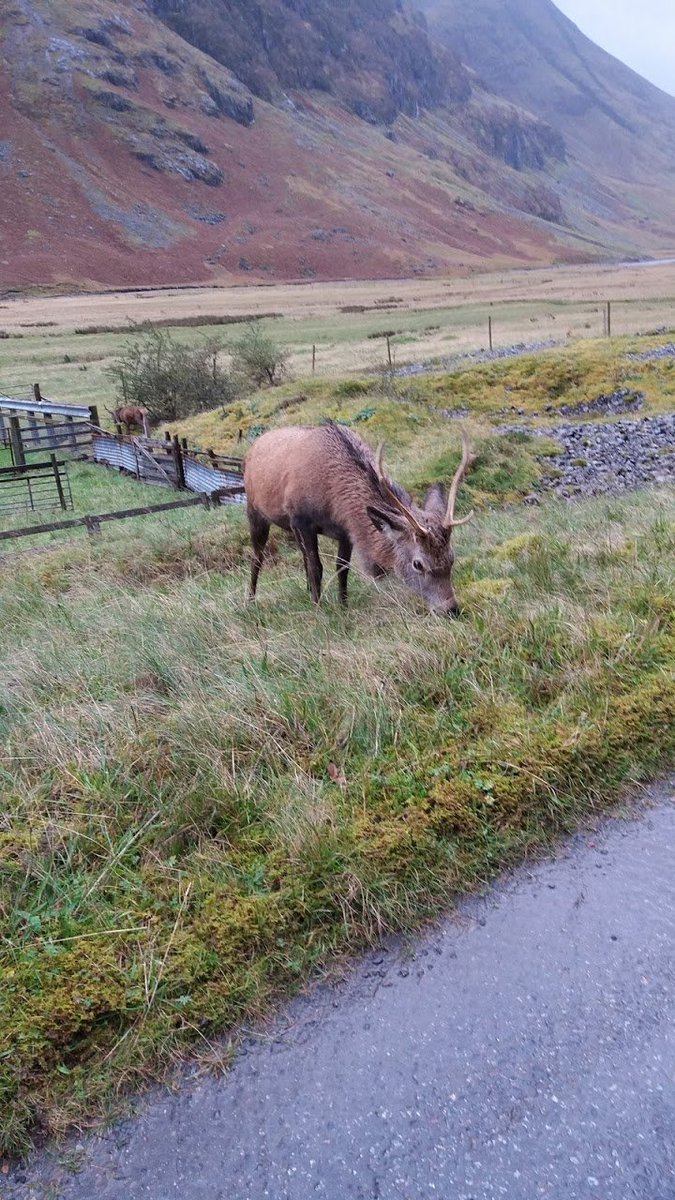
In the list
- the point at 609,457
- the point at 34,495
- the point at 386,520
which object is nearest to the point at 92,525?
the point at 386,520

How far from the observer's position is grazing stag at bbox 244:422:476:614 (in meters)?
6.27

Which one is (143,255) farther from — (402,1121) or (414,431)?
(402,1121)

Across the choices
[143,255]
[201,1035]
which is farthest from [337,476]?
[143,255]

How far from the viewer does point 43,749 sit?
13.6 ft

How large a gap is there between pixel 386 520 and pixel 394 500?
0.17 m

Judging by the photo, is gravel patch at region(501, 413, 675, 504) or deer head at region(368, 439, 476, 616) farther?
gravel patch at region(501, 413, 675, 504)

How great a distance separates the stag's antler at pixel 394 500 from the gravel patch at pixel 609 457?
355 inches

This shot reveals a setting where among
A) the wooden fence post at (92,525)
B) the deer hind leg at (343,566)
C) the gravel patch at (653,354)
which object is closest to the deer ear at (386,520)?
the deer hind leg at (343,566)

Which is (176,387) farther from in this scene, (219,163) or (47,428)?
(219,163)

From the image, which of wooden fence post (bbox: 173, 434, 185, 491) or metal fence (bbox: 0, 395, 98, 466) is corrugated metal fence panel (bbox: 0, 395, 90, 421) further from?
wooden fence post (bbox: 173, 434, 185, 491)

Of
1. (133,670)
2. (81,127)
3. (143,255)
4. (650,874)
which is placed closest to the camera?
(650,874)

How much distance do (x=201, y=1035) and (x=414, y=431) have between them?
58.4 feet

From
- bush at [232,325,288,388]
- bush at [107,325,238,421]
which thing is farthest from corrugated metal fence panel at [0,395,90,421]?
bush at [232,325,288,388]

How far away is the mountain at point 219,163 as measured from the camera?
3802 inches
